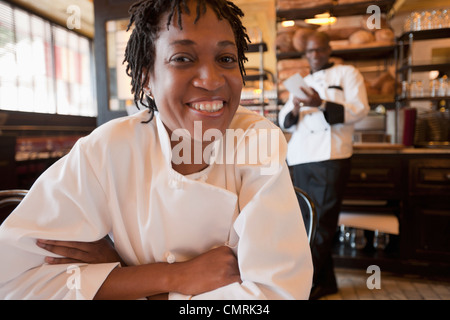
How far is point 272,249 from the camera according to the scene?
66 centimetres

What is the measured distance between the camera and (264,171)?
28.5 inches

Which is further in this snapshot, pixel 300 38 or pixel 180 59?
pixel 300 38

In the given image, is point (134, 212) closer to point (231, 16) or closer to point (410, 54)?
point (231, 16)

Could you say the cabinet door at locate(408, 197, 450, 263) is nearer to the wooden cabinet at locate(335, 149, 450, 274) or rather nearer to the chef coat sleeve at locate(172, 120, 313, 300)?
the wooden cabinet at locate(335, 149, 450, 274)

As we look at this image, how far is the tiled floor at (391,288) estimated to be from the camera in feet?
7.69

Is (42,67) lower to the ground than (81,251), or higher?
higher

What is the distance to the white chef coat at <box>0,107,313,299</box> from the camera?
2.19ft

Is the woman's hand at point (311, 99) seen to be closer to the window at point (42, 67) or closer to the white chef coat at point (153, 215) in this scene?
the white chef coat at point (153, 215)

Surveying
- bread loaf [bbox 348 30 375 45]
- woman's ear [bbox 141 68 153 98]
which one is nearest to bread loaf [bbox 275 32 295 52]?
bread loaf [bbox 348 30 375 45]

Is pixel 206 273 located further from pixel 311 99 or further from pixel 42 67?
pixel 42 67

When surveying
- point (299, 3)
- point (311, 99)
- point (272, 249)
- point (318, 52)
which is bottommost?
point (272, 249)

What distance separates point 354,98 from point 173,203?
76.3 inches

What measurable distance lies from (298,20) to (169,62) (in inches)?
112

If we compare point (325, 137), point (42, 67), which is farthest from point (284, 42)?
point (42, 67)
